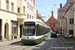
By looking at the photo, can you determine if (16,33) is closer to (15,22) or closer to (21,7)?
(15,22)

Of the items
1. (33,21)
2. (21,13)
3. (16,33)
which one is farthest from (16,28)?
(33,21)

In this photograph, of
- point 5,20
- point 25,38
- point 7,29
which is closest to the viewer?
point 25,38

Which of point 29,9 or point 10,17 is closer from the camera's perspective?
point 10,17

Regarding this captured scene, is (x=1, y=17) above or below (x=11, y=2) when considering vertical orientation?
below

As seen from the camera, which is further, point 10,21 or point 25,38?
point 10,21

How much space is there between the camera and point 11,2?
26.3 metres

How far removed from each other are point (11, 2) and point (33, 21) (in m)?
11.6

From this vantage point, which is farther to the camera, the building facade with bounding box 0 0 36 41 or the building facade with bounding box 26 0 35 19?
the building facade with bounding box 26 0 35 19

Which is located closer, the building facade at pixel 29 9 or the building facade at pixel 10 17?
the building facade at pixel 10 17

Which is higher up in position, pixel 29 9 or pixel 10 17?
pixel 29 9

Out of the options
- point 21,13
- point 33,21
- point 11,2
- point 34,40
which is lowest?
point 34,40

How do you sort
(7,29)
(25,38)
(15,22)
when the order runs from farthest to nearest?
(15,22)
(7,29)
(25,38)

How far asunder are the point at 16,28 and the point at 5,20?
638 cm

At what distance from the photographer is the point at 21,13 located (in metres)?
29.9
